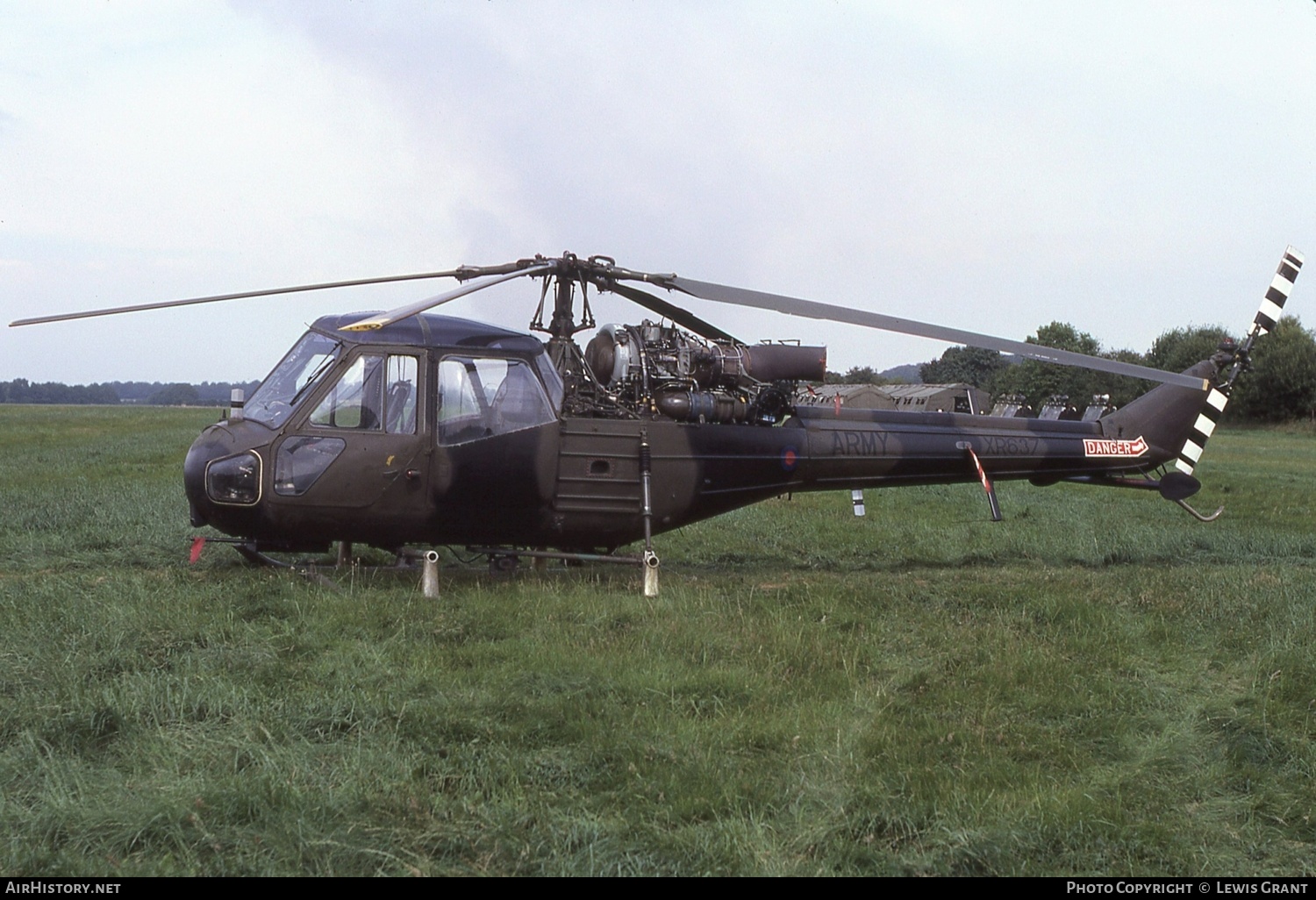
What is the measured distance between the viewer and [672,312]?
33.2 feet

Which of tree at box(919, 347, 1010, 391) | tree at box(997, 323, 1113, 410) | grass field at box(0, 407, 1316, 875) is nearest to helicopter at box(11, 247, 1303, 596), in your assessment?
grass field at box(0, 407, 1316, 875)

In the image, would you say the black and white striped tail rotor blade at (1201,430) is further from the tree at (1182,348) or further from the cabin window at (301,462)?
the tree at (1182,348)

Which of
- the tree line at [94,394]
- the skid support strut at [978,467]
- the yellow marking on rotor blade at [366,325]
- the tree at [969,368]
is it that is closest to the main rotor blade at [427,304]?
the yellow marking on rotor blade at [366,325]

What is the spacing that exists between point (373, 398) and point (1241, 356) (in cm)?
951

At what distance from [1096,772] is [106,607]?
6.52 metres

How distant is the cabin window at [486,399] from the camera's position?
30.1 ft

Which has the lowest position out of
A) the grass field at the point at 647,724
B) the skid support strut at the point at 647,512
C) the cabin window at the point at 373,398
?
the grass field at the point at 647,724

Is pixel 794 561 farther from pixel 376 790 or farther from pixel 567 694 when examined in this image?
pixel 376 790

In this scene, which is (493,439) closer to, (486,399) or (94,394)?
(486,399)

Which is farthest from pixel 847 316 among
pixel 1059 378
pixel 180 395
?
pixel 180 395

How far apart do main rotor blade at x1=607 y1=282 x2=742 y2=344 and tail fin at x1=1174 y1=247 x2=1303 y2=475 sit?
5765 mm

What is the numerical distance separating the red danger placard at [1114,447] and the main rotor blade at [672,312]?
4.50 m

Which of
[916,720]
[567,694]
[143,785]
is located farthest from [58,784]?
[916,720]

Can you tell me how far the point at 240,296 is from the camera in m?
8.71
